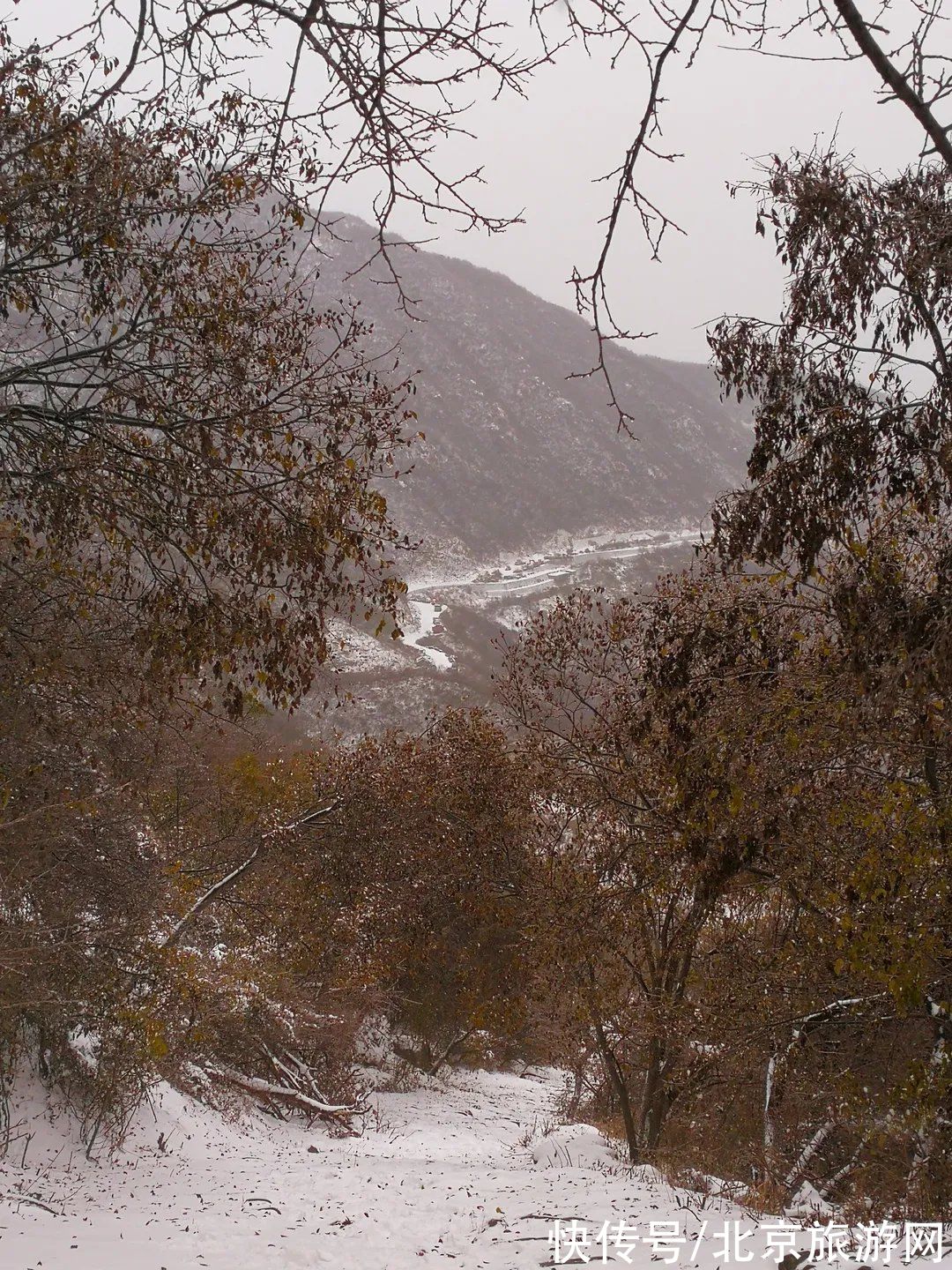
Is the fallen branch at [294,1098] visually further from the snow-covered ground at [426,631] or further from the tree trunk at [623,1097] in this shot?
the snow-covered ground at [426,631]

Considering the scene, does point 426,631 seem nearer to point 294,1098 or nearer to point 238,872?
point 294,1098

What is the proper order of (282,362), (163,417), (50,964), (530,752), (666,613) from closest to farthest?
(163,417), (282,362), (666,613), (50,964), (530,752)

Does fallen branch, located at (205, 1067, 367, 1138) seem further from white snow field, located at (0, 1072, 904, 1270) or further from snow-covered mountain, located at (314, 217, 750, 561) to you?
snow-covered mountain, located at (314, 217, 750, 561)

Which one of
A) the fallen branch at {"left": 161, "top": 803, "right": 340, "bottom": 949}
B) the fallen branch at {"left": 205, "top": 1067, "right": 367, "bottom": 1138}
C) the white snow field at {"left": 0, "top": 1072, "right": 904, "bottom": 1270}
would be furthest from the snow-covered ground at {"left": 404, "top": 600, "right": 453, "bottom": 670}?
the white snow field at {"left": 0, "top": 1072, "right": 904, "bottom": 1270}

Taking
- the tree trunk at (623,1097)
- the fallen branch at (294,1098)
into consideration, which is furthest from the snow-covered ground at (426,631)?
the tree trunk at (623,1097)

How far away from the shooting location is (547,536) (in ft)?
367

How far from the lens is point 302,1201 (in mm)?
10336

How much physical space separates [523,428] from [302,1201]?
Result: 400ft

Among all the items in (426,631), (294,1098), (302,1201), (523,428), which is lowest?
(294,1098)

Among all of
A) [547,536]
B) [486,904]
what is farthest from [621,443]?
[486,904]

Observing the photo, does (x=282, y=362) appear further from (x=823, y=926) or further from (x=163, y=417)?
(x=823, y=926)

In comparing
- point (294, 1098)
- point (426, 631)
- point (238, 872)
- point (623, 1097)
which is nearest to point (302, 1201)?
point (623, 1097)

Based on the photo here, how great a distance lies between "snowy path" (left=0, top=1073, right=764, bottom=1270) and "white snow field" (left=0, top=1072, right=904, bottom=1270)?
3 cm

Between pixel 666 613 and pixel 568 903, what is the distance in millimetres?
5393
